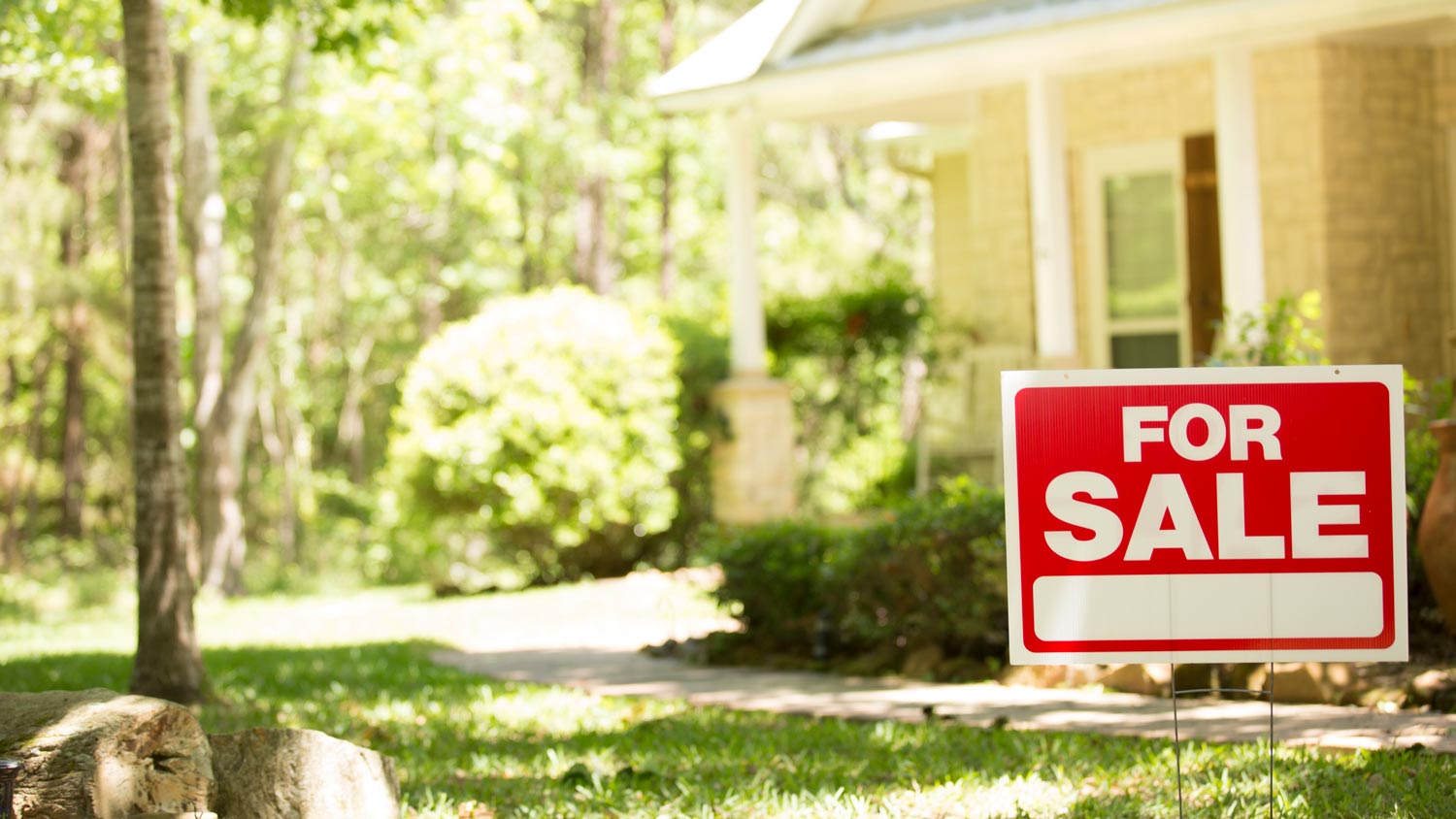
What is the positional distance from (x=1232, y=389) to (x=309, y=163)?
16957 millimetres

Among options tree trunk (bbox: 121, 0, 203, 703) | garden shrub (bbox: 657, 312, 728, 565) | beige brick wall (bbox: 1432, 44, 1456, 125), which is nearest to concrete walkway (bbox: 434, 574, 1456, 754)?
tree trunk (bbox: 121, 0, 203, 703)

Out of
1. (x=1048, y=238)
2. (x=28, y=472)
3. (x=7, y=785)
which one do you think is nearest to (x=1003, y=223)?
(x=1048, y=238)

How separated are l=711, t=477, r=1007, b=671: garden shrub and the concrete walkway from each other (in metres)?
0.41

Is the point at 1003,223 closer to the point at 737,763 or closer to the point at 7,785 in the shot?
the point at 737,763

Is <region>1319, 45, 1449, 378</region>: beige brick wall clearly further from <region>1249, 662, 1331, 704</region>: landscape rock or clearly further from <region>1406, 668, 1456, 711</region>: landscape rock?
<region>1406, 668, 1456, 711</region>: landscape rock

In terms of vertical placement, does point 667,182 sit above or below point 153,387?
above

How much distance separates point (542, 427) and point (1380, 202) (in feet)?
24.0

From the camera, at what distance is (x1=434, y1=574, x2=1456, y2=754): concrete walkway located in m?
5.65

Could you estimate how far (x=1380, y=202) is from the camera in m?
11.0

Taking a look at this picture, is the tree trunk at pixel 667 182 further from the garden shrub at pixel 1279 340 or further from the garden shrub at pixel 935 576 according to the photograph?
the garden shrub at pixel 1279 340

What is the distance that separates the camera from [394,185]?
21375mm

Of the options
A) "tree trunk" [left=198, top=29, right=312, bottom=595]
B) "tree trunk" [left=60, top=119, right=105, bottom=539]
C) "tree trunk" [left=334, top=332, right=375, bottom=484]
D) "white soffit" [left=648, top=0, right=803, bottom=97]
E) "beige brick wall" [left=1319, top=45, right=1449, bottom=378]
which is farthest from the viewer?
"tree trunk" [left=334, top=332, right=375, bottom=484]

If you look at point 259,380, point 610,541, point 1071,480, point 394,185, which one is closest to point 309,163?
point 394,185

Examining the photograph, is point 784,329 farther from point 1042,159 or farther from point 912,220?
point 912,220
